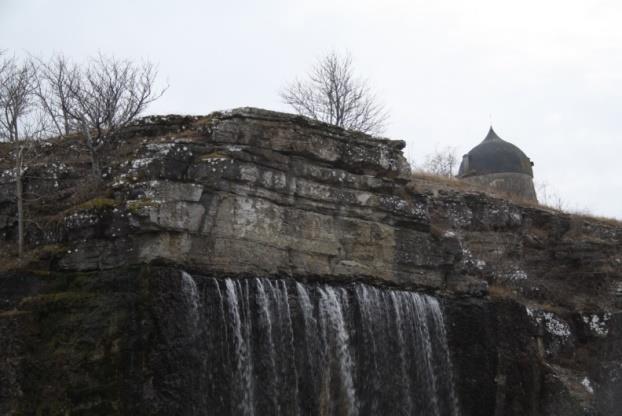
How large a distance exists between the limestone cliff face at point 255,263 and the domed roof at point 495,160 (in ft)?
43.4

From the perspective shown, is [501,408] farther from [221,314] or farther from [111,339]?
[111,339]

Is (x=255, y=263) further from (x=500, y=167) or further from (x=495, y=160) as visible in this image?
(x=495, y=160)

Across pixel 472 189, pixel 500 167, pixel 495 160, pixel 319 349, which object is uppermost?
pixel 495 160

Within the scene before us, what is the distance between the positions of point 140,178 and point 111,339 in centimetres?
379

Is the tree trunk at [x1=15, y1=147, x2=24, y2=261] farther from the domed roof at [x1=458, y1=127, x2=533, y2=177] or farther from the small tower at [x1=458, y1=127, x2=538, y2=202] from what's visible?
the domed roof at [x1=458, y1=127, x2=533, y2=177]

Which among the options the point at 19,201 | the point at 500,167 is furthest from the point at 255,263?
the point at 500,167

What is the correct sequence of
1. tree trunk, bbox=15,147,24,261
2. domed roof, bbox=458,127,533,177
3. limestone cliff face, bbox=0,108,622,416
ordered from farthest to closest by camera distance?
domed roof, bbox=458,127,533,177, tree trunk, bbox=15,147,24,261, limestone cliff face, bbox=0,108,622,416

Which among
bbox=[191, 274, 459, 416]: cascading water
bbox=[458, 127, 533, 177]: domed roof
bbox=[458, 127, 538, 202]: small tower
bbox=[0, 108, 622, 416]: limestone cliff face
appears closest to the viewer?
bbox=[0, 108, 622, 416]: limestone cliff face

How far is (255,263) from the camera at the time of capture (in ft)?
57.3

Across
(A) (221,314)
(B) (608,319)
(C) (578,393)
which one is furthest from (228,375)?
(B) (608,319)

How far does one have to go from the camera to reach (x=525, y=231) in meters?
25.6

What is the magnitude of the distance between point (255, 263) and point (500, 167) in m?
23.5

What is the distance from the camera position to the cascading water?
53.1 feet

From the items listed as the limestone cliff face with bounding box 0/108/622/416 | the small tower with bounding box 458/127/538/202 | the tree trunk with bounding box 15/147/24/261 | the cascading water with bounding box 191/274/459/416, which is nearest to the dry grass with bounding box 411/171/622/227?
the limestone cliff face with bounding box 0/108/622/416
